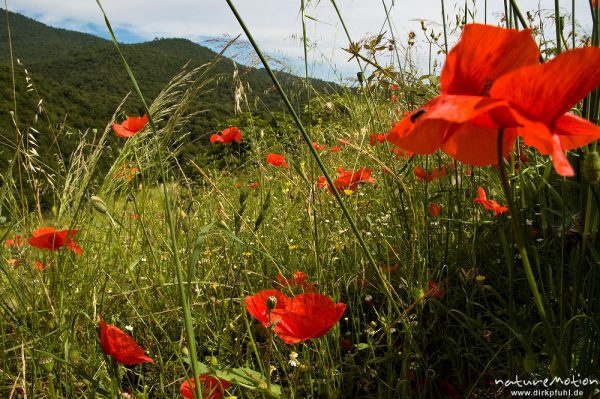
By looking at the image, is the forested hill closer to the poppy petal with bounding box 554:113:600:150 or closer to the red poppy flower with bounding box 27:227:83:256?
the red poppy flower with bounding box 27:227:83:256

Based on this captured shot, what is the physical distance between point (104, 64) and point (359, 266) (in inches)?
1738

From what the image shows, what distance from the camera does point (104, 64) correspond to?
133 feet

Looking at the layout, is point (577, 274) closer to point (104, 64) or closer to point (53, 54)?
point (104, 64)

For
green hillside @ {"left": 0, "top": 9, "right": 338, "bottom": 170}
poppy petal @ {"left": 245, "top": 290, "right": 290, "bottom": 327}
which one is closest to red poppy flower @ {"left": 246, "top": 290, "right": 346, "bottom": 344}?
poppy petal @ {"left": 245, "top": 290, "right": 290, "bottom": 327}

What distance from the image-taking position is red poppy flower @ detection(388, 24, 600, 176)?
432mm

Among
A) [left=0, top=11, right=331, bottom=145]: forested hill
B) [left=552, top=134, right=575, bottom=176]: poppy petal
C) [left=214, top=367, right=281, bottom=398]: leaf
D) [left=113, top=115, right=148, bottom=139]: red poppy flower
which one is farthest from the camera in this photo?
[left=0, top=11, right=331, bottom=145]: forested hill

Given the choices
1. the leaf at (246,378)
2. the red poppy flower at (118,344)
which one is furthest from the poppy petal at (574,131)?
the red poppy flower at (118,344)

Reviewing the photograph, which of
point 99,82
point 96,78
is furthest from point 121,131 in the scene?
point 96,78

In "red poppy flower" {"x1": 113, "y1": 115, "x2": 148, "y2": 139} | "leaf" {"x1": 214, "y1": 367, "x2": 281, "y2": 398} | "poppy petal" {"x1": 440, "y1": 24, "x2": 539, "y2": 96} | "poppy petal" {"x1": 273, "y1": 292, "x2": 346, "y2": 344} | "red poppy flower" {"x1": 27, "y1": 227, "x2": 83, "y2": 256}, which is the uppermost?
"poppy petal" {"x1": 440, "y1": 24, "x2": 539, "y2": 96}

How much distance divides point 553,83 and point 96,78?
39.4 meters

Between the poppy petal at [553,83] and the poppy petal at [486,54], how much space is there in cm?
7

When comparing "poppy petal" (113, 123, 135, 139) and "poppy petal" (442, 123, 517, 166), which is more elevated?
"poppy petal" (113, 123, 135, 139)

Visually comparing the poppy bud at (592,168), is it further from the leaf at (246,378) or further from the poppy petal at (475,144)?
the leaf at (246,378)

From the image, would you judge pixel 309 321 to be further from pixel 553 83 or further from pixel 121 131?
pixel 121 131
